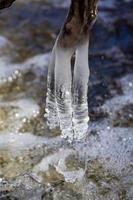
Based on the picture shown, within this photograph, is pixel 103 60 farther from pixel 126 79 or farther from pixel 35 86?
pixel 35 86

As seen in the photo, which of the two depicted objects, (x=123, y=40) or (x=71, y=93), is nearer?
(x=71, y=93)

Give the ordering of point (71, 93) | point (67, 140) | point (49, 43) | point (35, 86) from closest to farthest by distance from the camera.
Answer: point (71, 93), point (67, 140), point (35, 86), point (49, 43)

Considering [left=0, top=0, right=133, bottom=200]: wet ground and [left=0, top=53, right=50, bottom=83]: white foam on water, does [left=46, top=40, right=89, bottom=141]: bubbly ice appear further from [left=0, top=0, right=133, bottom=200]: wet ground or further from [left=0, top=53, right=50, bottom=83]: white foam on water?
[left=0, top=53, right=50, bottom=83]: white foam on water

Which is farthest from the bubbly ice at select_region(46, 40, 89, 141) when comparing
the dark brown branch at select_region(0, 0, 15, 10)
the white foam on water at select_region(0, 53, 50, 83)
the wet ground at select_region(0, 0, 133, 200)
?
the white foam on water at select_region(0, 53, 50, 83)

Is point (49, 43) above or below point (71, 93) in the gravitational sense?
below

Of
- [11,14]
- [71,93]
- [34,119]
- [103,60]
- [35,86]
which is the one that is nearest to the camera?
[71,93]

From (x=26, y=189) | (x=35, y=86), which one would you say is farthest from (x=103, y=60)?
(x=26, y=189)

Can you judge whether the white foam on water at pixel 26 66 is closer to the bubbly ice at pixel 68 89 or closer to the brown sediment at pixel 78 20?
the bubbly ice at pixel 68 89
